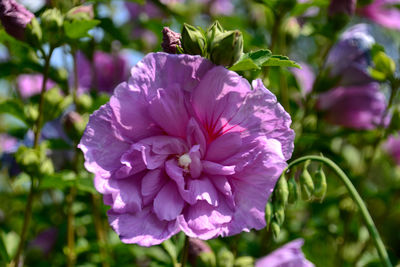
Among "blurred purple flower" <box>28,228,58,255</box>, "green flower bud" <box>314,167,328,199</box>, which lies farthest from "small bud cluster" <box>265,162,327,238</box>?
Answer: "blurred purple flower" <box>28,228,58,255</box>

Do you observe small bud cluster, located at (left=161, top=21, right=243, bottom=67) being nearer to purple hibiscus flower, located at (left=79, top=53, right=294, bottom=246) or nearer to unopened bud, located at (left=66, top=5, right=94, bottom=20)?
purple hibiscus flower, located at (left=79, top=53, right=294, bottom=246)

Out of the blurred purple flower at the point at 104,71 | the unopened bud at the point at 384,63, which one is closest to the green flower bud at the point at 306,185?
the unopened bud at the point at 384,63

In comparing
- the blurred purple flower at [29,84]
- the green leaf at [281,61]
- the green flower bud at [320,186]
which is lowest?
the blurred purple flower at [29,84]

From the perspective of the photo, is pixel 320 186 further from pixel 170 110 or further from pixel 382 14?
pixel 382 14

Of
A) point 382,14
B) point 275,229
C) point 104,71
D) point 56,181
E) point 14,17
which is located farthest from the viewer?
point 104,71

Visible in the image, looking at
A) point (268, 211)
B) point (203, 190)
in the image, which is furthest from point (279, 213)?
point (203, 190)

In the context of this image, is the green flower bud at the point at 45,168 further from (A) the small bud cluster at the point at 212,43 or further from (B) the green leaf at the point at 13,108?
(A) the small bud cluster at the point at 212,43
